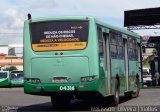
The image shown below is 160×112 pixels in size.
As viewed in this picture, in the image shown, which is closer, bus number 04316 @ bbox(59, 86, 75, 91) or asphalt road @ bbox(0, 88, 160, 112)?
bus number 04316 @ bbox(59, 86, 75, 91)

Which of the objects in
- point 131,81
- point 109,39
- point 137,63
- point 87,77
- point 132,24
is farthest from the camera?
point 132,24

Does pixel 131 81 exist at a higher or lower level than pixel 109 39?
lower

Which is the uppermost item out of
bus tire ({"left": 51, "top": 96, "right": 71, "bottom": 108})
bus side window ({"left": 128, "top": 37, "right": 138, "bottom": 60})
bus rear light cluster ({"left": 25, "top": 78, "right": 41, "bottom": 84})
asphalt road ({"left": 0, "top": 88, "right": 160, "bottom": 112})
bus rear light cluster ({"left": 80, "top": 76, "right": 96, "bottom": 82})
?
bus side window ({"left": 128, "top": 37, "right": 138, "bottom": 60})

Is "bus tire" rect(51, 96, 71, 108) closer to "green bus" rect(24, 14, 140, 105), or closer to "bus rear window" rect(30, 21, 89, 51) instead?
"green bus" rect(24, 14, 140, 105)

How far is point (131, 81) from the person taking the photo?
23.6 meters

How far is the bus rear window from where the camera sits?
17.2 metres

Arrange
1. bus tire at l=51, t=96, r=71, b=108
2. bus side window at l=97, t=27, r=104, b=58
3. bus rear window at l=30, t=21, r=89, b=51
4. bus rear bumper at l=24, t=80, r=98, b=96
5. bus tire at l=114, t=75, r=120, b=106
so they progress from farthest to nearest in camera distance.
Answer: bus tire at l=114, t=75, r=120, b=106
bus tire at l=51, t=96, r=71, b=108
bus side window at l=97, t=27, r=104, b=58
bus rear window at l=30, t=21, r=89, b=51
bus rear bumper at l=24, t=80, r=98, b=96

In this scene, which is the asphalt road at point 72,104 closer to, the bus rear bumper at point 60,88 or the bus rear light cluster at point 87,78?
the bus rear bumper at point 60,88

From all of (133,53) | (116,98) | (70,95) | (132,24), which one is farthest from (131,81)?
(132,24)

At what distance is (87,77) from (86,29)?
1645 mm

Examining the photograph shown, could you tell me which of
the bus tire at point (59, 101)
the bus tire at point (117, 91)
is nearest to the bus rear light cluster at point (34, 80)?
the bus tire at point (59, 101)

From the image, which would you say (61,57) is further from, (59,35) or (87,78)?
(87,78)

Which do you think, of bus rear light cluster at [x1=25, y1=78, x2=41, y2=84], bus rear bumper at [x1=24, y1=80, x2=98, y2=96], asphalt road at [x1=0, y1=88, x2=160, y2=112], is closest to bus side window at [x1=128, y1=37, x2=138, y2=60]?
asphalt road at [x1=0, y1=88, x2=160, y2=112]

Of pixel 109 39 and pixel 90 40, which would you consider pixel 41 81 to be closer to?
pixel 90 40
